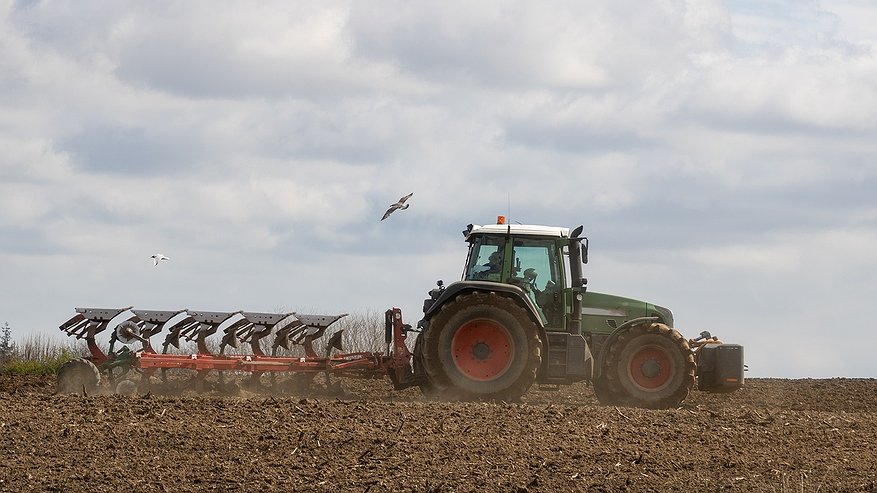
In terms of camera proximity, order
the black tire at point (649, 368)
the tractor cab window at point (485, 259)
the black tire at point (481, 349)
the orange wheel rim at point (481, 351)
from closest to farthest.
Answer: the black tire at point (481, 349)
the orange wheel rim at point (481, 351)
the black tire at point (649, 368)
the tractor cab window at point (485, 259)

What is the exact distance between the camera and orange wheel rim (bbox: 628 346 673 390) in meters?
14.7

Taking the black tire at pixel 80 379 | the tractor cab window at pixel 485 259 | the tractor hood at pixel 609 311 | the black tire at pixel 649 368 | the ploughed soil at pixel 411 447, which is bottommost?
the ploughed soil at pixel 411 447

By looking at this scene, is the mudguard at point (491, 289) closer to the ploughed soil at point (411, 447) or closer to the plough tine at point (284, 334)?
the ploughed soil at point (411, 447)

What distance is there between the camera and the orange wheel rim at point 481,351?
571 inches

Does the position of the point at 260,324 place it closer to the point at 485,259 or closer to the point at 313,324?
the point at 313,324

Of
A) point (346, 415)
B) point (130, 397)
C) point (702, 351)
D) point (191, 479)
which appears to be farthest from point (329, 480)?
point (702, 351)

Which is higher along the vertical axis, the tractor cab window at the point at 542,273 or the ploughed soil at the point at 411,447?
the tractor cab window at the point at 542,273

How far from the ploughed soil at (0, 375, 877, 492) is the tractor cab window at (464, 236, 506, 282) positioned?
2.50 metres

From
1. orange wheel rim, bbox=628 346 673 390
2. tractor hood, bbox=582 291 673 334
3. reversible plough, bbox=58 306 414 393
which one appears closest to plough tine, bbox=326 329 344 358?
reversible plough, bbox=58 306 414 393

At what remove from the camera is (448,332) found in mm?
14383

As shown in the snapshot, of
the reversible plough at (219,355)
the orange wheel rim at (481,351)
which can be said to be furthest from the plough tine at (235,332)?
the orange wheel rim at (481,351)

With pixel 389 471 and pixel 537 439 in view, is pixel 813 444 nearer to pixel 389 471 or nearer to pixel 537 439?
pixel 537 439

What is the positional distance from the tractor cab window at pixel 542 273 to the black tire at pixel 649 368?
920mm

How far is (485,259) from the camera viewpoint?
49.1 ft
